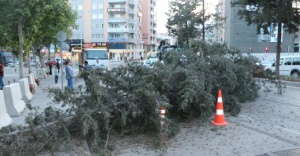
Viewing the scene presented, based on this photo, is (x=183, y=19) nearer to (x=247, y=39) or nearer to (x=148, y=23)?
(x=247, y=39)

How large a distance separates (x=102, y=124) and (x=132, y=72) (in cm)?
176

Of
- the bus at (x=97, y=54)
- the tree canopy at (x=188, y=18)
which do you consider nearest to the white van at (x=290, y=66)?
the tree canopy at (x=188, y=18)

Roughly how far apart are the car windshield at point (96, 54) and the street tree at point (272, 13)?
44.1 feet

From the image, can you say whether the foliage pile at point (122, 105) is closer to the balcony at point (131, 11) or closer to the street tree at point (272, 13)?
the street tree at point (272, 13)

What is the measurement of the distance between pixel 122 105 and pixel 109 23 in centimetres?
8428

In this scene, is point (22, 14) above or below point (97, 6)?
below

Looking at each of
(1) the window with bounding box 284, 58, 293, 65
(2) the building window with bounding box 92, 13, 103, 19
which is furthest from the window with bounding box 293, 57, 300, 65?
(2) the building window with bounding box 92, 13, 103, 19

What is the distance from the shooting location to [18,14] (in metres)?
16.0

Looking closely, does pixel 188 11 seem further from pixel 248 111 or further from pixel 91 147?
pixel 91 147

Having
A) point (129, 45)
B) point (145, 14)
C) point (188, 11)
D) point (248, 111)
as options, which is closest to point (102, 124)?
point (248, 111)

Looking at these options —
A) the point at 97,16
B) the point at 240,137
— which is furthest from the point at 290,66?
the point at 97,16

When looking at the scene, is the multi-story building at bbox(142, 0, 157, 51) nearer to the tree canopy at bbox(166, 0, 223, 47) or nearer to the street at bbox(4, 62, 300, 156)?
the tree canopy at bbox(166, 0, 223, 47)

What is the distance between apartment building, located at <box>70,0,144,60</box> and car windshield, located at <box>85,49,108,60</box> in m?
55.6

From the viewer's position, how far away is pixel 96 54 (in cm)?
3023
